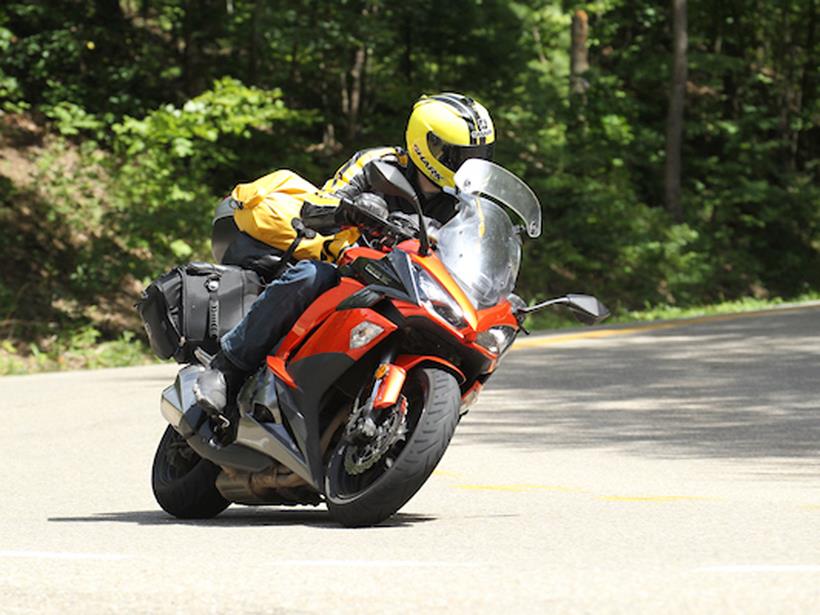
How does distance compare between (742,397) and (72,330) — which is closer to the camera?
(742,397)

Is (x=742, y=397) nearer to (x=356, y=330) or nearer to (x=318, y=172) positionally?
(x=356, y=330)

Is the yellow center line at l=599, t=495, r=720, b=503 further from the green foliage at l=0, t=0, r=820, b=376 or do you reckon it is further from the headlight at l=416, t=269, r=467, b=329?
the green foliage at l=0, t=0, r=820, b=376

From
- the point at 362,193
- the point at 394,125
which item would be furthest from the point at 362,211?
the point at 394,125

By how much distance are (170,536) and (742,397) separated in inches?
308

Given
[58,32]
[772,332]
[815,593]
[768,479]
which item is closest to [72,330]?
[58,32]

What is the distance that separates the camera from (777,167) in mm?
39875

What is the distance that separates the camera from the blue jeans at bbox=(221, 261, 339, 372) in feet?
22.6

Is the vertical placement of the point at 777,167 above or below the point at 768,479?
below

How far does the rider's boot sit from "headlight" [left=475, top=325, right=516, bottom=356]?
47.7 inches

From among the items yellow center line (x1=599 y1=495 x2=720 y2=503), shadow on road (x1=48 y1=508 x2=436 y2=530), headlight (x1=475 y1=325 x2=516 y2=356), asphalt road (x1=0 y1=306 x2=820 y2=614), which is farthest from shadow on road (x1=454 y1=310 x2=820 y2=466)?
headlight (x1=475 y1=325 x2=516 y2=356)

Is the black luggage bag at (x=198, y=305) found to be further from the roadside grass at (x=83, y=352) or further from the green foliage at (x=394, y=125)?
the green foliage at (x=394, y=125)

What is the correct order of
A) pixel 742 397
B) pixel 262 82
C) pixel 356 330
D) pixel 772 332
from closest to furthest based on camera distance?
pixel 356 330, pixel 742 397, pixel 772 332, pixel 262 82

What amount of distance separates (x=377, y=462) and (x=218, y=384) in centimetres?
102

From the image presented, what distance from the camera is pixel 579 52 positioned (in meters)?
36.8
